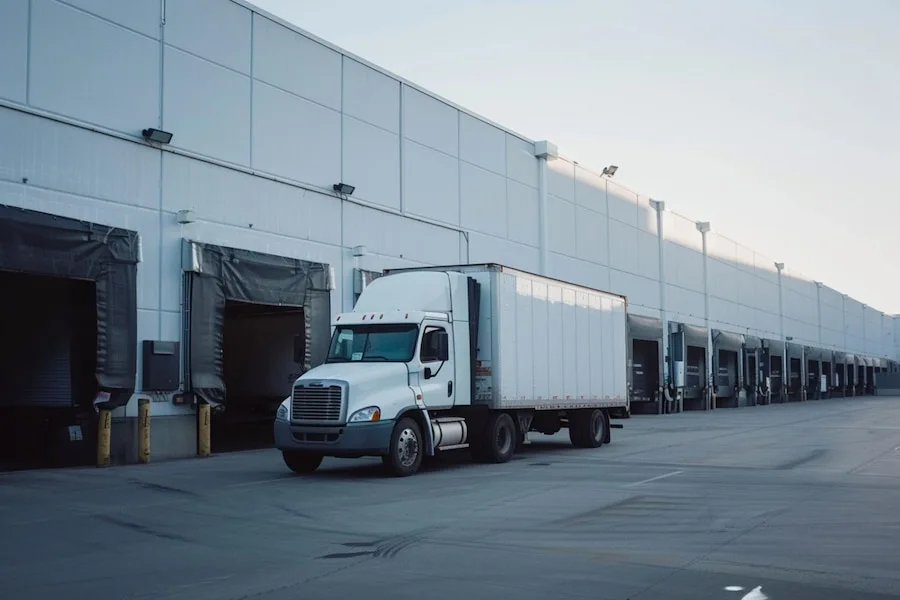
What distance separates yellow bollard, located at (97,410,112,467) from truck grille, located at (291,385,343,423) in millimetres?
5368

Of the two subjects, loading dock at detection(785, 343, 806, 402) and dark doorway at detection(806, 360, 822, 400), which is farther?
dark doorway at detection(806, 360, 822, 400)

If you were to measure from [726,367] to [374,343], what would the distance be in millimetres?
48991

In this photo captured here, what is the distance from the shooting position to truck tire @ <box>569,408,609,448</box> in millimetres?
23438

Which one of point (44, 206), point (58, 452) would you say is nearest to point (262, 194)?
point (44, 206)

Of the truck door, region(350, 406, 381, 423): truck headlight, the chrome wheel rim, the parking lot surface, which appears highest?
the truck door

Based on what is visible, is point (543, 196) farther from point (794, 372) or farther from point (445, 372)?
point (794, 372)

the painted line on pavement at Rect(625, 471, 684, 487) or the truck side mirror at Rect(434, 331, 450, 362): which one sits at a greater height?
the truck side mirror at Rect(434, 331, 450, 362)

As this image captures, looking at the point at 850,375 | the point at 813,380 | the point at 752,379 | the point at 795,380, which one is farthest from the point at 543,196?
the point at 850,375

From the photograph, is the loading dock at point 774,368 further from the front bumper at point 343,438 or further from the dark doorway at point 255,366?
the front bumper at point 343,438

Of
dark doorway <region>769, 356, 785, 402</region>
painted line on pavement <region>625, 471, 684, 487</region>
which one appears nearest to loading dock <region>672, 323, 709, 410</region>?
dark doorway <region>769, 356, 785, 402</region>

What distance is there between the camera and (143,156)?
21.3 metres

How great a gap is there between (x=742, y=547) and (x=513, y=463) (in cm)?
1019

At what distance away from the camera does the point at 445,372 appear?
18.1 m

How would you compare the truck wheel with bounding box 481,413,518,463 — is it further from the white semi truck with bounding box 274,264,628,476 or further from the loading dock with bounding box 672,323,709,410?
the loading dock with bounding box 672,323,709,410
